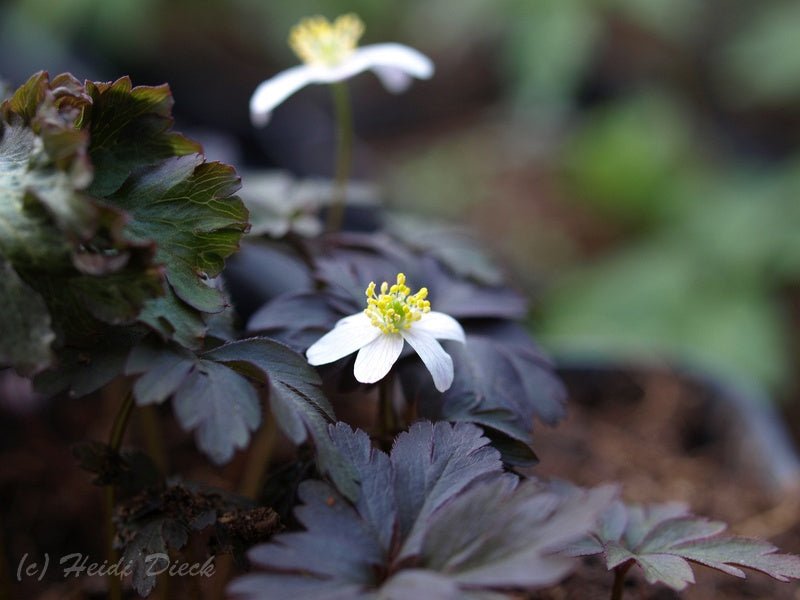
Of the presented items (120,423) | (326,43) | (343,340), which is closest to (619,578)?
(343,340)

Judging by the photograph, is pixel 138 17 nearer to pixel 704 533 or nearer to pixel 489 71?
pixel 489 71

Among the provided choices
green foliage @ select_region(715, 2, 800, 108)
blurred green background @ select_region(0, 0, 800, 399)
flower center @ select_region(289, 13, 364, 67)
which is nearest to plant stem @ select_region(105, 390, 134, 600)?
flower center @ select_region(289, 13, 364, 67)

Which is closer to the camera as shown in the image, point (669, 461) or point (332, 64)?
point (332, 64)

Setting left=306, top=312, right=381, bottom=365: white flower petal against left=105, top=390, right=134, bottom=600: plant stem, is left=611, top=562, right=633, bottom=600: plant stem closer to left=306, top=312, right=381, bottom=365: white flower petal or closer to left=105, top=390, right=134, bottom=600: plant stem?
left=306, top=312, right=381, bottom=365: white flower petal

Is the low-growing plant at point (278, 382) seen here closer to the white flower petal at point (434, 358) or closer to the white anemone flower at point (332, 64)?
the white flower petal at point (434, 358)

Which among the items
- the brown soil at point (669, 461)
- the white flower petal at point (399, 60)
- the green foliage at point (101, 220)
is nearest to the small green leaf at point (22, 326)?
the green foliage at point (101, 220)

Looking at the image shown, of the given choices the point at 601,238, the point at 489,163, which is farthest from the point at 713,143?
the point at 489,163

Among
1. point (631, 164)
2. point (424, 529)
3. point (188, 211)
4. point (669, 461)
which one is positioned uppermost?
point (188, 211)

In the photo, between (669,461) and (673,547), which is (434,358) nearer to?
(673,547)
